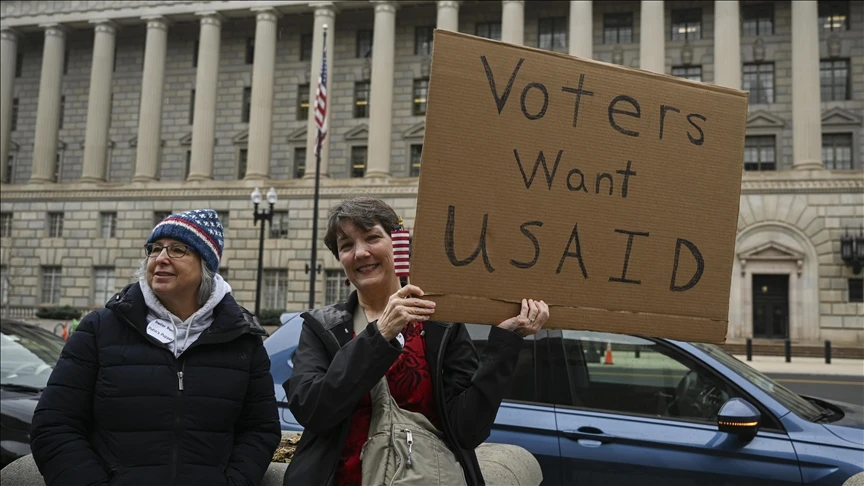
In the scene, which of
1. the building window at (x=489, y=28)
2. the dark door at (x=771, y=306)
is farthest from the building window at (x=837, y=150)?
the building window at (x=489, y=28)

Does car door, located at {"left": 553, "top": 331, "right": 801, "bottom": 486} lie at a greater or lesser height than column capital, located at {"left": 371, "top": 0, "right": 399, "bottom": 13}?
lesser

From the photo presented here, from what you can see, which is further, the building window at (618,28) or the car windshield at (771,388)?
the building window at (618,28)

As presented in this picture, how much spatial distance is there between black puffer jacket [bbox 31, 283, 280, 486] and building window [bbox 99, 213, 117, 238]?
142ft

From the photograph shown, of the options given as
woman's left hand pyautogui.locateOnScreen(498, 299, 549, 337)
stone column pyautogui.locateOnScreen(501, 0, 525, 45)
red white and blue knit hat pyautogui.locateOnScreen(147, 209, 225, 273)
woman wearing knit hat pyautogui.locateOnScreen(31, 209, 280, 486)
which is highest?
stone column pyautogui.locateOnScreen(501, 0, 525, 45)

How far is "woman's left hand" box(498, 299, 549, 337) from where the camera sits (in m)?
2.66

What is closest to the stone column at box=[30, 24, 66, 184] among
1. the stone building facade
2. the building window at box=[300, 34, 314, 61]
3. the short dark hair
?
the stone building facade

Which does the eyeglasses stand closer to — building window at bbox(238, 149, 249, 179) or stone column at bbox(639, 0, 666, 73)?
stone column at bbox(639, 0, 666, 73)

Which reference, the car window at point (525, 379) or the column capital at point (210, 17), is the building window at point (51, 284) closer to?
the column capital at point (210, 17)

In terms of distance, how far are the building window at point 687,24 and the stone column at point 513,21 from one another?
29.5 ft

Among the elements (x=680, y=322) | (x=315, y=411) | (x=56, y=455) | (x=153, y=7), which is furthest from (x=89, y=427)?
(x=153, y=7)

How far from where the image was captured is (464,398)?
8.80ft

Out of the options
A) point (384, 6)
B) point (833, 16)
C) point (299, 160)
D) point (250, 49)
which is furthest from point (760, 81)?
point (250, 49)

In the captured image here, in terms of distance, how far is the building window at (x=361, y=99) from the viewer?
41.6 m

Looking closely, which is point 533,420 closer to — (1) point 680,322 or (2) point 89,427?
(1) point 680,322
